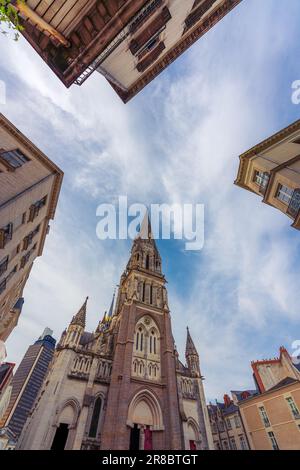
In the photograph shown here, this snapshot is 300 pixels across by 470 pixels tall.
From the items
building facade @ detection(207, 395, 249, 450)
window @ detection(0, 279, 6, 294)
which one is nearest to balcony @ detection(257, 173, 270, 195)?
window @ detection(0, 279, 6, 294)

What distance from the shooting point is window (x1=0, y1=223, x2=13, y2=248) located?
13.0 m

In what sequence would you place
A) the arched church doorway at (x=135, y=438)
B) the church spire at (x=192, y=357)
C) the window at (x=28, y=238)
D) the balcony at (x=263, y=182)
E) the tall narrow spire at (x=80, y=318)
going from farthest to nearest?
the church spire at (x=192, y=357) → the tall narrow spire at (x=80, y=318) → the window at (x=28, y=238) → the arched church doorway at (x=135, y=438) → the balcony at (x=263, y=182)

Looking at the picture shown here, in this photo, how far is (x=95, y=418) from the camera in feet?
62.7

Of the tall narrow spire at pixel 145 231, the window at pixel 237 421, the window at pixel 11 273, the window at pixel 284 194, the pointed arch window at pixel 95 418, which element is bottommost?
the pointed arch window at pixel 95 418

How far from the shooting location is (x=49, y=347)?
188625 millimetres

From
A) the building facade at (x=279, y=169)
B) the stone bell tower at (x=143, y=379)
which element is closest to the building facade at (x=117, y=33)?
the building facade at (x=279, y=169)

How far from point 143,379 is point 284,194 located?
21.4m

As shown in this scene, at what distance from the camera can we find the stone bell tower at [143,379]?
18203 millimetres

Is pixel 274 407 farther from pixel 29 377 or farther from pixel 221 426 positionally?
pixel 29 377

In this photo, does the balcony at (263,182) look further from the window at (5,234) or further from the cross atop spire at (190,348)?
the cross atop spire at (190,348)

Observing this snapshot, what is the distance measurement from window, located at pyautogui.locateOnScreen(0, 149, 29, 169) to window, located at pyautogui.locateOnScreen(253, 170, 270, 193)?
18.5 meters

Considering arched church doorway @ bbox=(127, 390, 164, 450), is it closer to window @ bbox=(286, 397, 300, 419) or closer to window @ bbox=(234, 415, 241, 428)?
window @ bbox=(286, 397, 300, 419)

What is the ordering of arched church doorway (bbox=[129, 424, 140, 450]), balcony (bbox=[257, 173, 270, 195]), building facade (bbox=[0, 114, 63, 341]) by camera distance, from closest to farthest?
building facade (bbox=[0, 114, 63, 341])
balcony (bbox=[257, 173, 270, 195])
arched church doorway (bbox=[129, 424, 140, 450])
